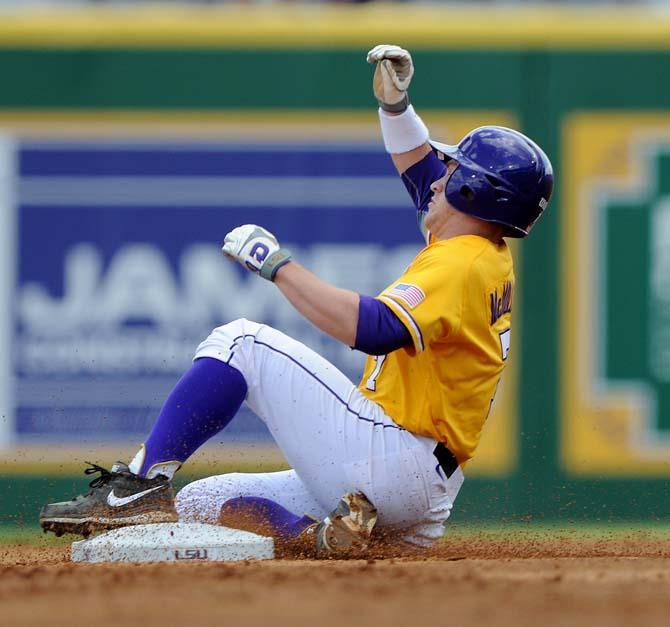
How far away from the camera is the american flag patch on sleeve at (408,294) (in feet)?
12.7

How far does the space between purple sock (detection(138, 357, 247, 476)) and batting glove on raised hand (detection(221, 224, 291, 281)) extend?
1.36 ft

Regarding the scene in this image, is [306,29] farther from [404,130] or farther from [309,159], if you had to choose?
[404,130]

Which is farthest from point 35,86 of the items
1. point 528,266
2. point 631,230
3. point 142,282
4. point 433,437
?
point 433,437

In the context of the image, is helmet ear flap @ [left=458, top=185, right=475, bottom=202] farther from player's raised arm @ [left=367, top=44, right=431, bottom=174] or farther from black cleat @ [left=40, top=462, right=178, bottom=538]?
black cleat @ [left=40, top=462, right=178, bottom=538]

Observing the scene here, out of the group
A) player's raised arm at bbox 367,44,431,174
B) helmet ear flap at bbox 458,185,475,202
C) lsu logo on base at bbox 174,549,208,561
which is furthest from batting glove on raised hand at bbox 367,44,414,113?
lsu logo on base at bbox 174,549,208,561

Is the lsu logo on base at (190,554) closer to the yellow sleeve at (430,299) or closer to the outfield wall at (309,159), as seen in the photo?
the yellow sleeve at (430,299)

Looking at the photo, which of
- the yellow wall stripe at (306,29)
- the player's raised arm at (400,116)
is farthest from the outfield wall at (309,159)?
the player's raised arm at (400,116)

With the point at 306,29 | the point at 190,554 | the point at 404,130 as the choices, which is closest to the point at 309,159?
the point at 306,29

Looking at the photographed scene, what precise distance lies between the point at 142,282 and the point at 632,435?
2.77 m

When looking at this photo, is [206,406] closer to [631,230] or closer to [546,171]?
[546,171]

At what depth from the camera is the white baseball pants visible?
Answer: 4.10 meters

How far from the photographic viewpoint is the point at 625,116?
23.6ft

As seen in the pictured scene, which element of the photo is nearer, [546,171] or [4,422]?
[546,171]

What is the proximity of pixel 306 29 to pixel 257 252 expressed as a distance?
3558 mm
